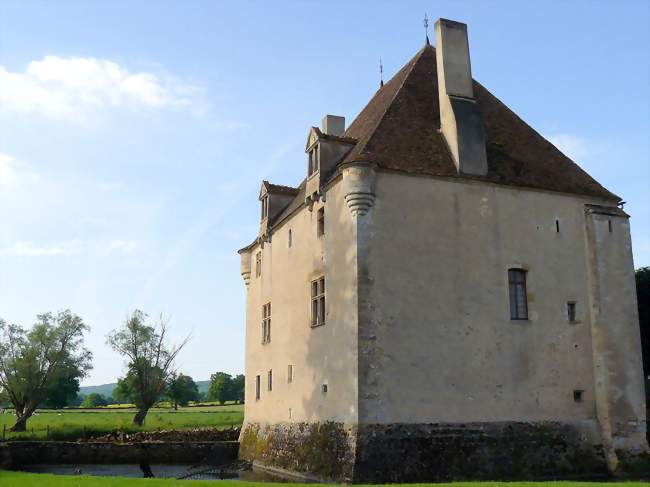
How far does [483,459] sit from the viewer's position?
18266 millimetres

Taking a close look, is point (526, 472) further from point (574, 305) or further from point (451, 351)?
point (574, 305)

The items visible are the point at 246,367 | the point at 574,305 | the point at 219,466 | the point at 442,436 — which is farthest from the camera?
the point at 246,367

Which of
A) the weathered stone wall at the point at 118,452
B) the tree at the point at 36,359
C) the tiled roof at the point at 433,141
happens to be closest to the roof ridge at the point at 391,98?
the tiled roof at the point at 433,141

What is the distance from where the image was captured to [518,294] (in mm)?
20438

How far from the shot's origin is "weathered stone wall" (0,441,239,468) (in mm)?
28219

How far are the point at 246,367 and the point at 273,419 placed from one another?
5.00 meters

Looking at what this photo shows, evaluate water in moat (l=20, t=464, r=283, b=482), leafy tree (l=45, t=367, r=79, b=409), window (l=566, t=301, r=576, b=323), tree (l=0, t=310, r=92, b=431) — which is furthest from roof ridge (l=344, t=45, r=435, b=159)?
leafy tree (l=45, t=367, r=79, b=409)

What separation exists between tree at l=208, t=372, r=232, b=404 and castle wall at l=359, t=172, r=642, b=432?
108152 mm

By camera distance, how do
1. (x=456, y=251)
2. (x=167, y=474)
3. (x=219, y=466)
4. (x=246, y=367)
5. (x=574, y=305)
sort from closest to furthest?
(x=456, y=251) → (x=574, y=305) → (x=167, y=474) → (x=219, y=466) → (x=246, y=367)

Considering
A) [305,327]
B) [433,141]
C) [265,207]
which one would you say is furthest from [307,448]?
[265,207]

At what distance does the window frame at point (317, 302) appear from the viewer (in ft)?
69.7

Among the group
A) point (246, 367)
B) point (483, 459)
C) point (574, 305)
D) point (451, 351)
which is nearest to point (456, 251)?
point (451, 351)

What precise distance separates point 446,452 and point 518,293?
18.1 ft

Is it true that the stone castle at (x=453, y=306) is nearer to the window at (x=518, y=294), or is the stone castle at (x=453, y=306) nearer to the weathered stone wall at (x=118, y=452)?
the window at (x=518, y=294)
